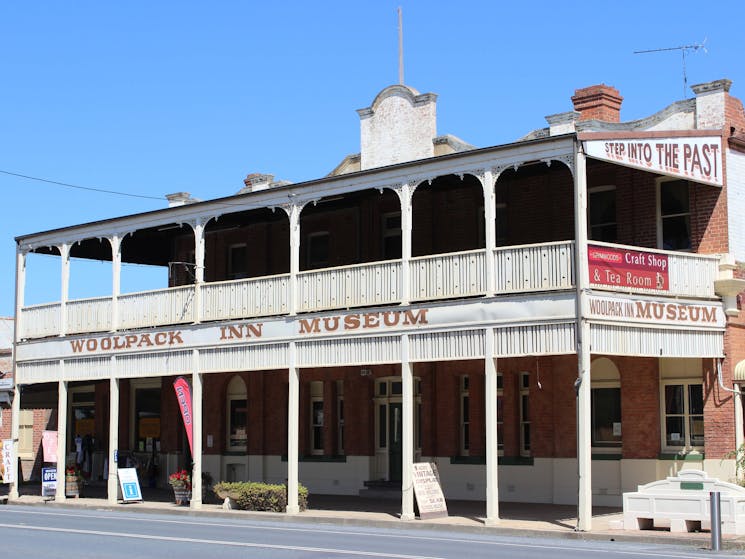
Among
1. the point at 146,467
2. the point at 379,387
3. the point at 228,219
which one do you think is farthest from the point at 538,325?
the point at 146,467

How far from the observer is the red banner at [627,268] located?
21.4 metres

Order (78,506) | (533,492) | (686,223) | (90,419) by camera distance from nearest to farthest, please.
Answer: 1. (686,223)
2. (533,492)
3. (78,506)
4. (90,419)

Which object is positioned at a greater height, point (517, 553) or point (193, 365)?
point (193, 365)

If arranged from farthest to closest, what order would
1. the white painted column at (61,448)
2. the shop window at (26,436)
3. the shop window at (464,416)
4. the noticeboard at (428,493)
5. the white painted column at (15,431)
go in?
the shop window at (26,436) → the white painted column at (15,431) → the white painted column at (61,448) → the shop window at (464,416) → the noticeboard at (428,493)

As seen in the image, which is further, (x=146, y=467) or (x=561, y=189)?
(x=146, y=467)

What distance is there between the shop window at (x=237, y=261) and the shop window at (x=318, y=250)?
258 centimetres

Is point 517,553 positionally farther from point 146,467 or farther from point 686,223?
point 146,467

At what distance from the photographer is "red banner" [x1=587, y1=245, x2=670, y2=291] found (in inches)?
842

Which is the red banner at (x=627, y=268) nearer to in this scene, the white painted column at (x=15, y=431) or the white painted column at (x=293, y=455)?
the white painted column at (x=293, y=455)

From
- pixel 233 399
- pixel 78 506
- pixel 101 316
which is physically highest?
pixel 101 316

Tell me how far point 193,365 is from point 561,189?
9806 millimetres

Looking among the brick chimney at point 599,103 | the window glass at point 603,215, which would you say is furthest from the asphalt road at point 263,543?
the brick chimney at point 599,103

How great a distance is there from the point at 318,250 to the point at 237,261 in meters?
3.42

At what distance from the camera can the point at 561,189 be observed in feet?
88.2
